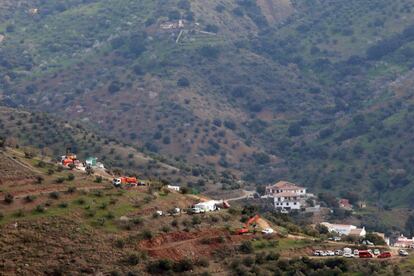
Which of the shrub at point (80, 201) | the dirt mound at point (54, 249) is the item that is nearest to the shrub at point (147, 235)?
the dirt mound at point (54, 249)

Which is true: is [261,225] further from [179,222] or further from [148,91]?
[148,91]

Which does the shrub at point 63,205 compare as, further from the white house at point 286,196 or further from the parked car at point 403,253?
the white house at point 286,196

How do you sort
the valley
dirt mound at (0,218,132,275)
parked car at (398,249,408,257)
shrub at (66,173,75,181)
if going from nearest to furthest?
dirt mound at (0,218,132,275), the valley, parked car at (398,249,408,257), shrub at (66,173,75,181)

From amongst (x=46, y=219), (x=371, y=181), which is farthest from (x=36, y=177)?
(x=371, y=181)

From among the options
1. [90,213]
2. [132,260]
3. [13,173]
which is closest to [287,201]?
[13,173]

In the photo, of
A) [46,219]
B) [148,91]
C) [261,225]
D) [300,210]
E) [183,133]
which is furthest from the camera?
[148,91]

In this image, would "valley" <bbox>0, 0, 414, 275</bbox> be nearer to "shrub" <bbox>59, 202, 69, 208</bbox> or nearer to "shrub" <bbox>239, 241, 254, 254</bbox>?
"shrub" <bbox>59, 202, 69, 208</bbox>

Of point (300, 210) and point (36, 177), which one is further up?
point (36, 177)

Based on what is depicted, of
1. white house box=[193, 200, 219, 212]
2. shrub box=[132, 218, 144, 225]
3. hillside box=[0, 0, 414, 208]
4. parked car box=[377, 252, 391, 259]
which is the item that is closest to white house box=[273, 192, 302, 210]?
hillside box=[0, 0, 414, 208]
